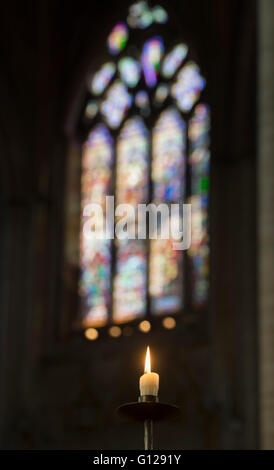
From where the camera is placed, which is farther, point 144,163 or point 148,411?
point 144,163

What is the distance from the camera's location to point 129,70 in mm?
19859

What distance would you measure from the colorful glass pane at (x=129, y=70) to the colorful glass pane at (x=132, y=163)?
71 centimetres

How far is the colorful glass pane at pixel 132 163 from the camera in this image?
18891 mm

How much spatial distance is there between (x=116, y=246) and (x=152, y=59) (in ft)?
9.72

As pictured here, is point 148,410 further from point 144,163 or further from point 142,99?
point 142,99

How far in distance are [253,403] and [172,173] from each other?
13.2 feet

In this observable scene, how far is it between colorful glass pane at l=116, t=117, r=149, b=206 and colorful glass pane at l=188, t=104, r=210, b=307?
31.9 inches

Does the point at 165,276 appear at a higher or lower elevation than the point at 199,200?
lower

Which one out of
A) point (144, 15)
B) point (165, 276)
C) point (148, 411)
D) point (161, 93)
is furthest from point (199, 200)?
point (148, 411)

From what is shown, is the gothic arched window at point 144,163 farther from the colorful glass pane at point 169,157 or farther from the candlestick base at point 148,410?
the candlestick base at point 148,410

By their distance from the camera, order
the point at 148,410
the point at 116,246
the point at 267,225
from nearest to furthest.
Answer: the point at 148,410, the point at 267,225, the point at 116,246

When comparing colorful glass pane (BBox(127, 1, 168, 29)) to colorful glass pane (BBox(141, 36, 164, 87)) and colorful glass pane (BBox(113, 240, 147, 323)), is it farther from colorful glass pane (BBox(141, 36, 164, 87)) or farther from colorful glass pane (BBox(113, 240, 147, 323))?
colorful glass pane (BBox(113, 240, 147, 323))

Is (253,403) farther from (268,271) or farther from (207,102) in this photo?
(268,271)
